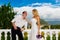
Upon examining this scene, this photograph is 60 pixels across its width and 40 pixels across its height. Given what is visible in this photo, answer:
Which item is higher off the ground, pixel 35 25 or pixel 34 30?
pixel 35 25

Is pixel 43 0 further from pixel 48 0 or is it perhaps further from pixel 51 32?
pixel 51 32

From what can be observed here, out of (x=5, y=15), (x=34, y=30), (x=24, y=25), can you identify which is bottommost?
(x=34, y=30)

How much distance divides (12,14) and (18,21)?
224 mm

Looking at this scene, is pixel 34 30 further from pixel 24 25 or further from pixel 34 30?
pixel 24 25

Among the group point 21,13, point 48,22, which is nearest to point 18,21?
point 21,13

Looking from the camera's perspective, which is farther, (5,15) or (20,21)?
(5,15)

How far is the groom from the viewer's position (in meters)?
5.07

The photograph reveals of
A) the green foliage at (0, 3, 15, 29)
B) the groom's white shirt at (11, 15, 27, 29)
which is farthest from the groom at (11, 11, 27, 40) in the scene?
the green foliage at (0, 3, 15, 29)

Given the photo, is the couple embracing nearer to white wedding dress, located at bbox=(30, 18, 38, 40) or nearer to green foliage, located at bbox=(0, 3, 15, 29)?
white wedding dress, located at bbox=(30, 18, 38, 40)

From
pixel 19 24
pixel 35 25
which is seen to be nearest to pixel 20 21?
pixel 19 24

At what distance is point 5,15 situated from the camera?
518cm

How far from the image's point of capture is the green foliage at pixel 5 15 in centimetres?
514

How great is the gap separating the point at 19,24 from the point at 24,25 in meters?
0.11

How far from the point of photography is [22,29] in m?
5.11
